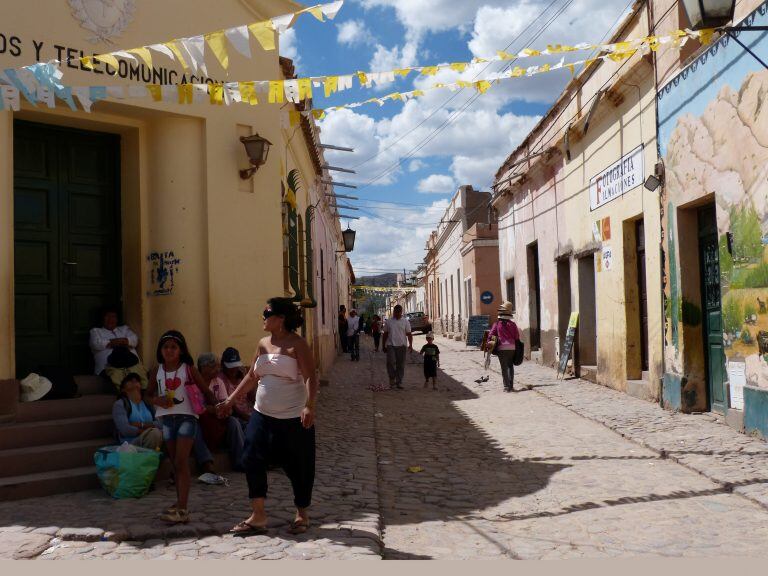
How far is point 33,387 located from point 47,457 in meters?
0.94

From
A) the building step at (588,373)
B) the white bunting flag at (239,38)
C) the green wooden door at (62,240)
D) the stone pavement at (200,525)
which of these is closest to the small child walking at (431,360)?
the building step at (588,373)

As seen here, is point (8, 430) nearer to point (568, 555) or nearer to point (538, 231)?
point (568, 555)

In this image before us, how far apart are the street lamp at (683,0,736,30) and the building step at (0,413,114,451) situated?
649 centimetres

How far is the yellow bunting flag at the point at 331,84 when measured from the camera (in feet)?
19.0

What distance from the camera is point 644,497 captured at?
563 cm

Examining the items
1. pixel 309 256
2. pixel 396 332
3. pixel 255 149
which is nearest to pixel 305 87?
pixel 255 149

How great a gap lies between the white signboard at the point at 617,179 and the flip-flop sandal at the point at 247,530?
8.16 metres

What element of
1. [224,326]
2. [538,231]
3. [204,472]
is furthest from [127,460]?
[538,231]

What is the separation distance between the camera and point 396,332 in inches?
533

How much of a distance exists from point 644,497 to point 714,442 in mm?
2224

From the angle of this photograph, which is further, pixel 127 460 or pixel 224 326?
pixel 224 326

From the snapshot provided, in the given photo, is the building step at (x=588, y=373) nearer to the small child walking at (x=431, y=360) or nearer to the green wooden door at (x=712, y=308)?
the small child walking at (x=431, y=360)

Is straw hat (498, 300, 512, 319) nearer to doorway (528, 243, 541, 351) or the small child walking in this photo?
the small child walking

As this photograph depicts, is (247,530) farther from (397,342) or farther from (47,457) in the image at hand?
(397,342)
